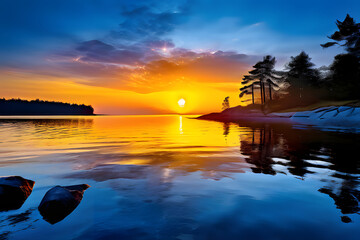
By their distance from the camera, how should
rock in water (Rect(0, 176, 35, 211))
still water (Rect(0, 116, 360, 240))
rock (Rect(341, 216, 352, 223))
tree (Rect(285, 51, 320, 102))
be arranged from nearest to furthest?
still water (Rect(0, 116, 360, 240)) < rock (Rect(341, 216, 352, 223)) < rock in water (Rect(0, 176, 35, 211)) < tree (Rect(285, 51, 320, 102))

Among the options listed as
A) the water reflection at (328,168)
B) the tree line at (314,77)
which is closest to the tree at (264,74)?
the tree line at (314,77)

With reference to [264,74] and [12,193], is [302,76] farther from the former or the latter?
[12,193]

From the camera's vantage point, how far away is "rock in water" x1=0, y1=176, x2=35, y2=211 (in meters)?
3.24

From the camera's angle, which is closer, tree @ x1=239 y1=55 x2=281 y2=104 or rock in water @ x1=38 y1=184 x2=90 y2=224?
rock in water @ x1=38 y1=184 x2=90 y2=224

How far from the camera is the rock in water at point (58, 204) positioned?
287cm

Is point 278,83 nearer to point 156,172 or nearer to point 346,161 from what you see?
point 346,161

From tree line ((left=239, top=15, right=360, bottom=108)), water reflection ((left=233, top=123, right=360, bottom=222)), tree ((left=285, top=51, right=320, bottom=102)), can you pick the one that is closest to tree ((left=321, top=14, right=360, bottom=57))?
tree line ((left=239, top=15, right=360, bottom=108))

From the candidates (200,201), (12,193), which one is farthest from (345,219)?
(12,193)

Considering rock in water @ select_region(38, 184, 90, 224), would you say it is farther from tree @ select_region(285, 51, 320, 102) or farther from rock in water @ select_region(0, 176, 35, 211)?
tree @ select_region(285, 51, 320, 102)

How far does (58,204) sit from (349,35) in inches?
1623

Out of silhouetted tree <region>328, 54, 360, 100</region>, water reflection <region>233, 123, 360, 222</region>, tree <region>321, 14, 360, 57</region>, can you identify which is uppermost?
tree <region>321, 14, 360, 57</region>

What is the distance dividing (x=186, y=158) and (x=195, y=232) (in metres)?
4.24

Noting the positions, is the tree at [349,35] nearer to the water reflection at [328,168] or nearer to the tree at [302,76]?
the tree at [302,76]

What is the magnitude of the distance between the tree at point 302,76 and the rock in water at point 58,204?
51051 millimetres
